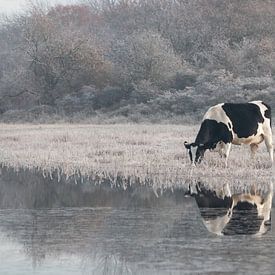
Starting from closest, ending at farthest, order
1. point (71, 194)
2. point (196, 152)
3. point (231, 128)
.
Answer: point (71, 194) → point (196, 152) → point (231, 128)

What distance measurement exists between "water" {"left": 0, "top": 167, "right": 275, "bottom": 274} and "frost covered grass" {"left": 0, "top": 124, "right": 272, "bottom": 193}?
89.8 inches

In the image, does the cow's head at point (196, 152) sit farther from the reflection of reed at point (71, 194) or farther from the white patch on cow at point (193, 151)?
the reflection of reed at point (71, 194)

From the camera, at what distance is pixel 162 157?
20812 mm

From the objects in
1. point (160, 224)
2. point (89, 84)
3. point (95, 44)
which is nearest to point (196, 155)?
point (160, 224)

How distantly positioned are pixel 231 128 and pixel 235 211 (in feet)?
25.1

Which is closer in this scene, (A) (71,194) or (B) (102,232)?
(B) (102,232)

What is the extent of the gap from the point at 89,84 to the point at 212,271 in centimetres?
4708

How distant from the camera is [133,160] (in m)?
20.2

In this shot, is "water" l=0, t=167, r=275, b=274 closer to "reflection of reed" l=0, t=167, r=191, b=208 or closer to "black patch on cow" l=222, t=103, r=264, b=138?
"reflection of reed" l=0, t=167, r=191, b=208

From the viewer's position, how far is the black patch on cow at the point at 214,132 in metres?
20.0

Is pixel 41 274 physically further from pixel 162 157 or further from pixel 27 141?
pixel 27 141

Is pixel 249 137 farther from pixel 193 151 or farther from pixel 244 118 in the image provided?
pixel 193 151

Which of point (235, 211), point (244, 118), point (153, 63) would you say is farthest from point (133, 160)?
point (153, 63)

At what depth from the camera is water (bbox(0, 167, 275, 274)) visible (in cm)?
873
